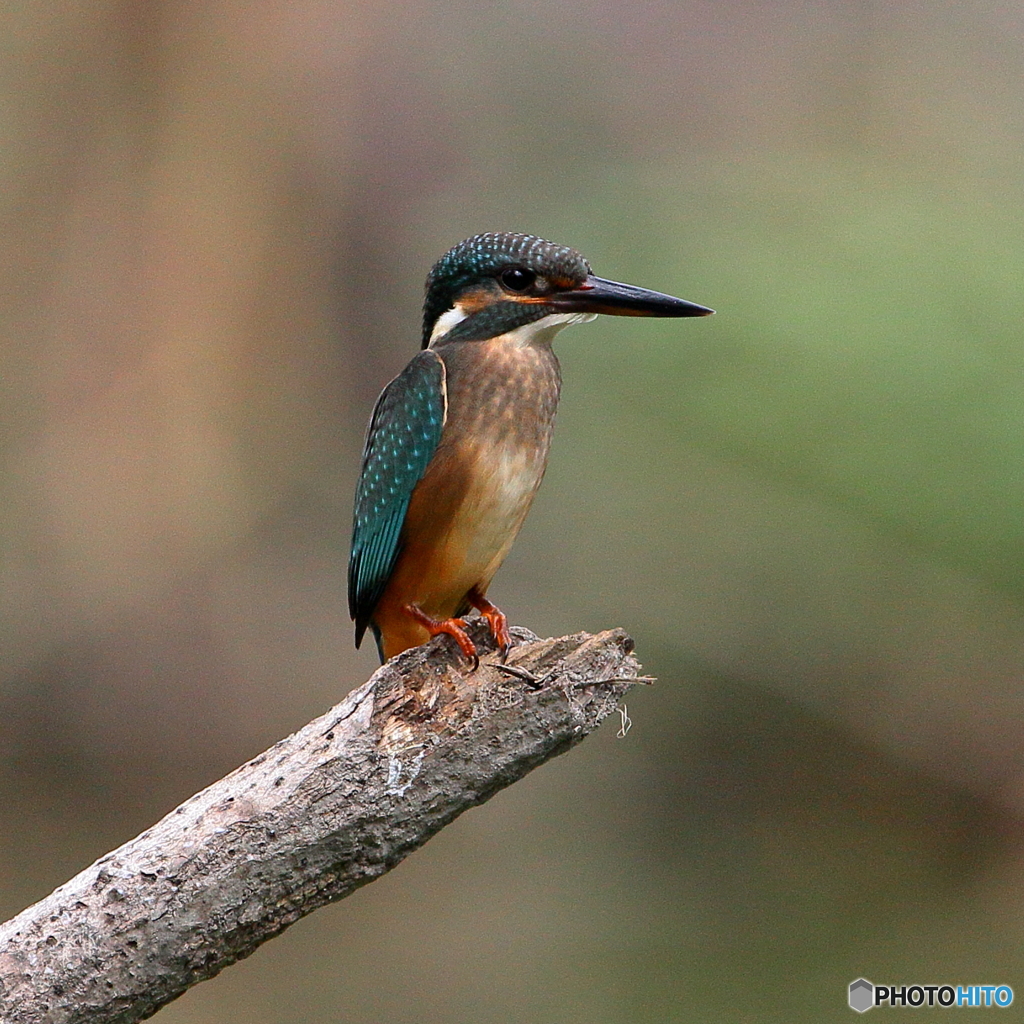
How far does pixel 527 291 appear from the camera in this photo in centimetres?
206

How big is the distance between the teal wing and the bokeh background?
221 cm

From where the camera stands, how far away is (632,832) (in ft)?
16.6

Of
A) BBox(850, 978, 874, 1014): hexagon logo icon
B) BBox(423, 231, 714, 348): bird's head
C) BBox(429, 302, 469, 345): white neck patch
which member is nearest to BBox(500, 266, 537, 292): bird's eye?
BBox(423, 231, 714, 348): bird's head

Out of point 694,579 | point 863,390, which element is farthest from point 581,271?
point 694,579

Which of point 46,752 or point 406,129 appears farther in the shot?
point 406,129

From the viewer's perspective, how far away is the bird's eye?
80.7 inches

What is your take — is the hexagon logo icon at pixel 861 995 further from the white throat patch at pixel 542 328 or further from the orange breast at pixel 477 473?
the white throat patch at pixel 542 328

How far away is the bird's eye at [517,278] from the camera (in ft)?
6.72

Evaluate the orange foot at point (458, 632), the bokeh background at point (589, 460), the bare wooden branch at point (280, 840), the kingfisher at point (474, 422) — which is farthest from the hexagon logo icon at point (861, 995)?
the bare wooden branch at point (280, 840)

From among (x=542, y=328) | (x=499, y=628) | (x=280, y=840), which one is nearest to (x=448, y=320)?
(x=542, y=328)

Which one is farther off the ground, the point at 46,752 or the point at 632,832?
the point at 46,752

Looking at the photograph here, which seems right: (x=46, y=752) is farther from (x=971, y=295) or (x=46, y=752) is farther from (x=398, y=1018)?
(x=971, y=295)

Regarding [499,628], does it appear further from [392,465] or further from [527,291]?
[527,291]

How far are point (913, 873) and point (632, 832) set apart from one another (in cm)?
111
